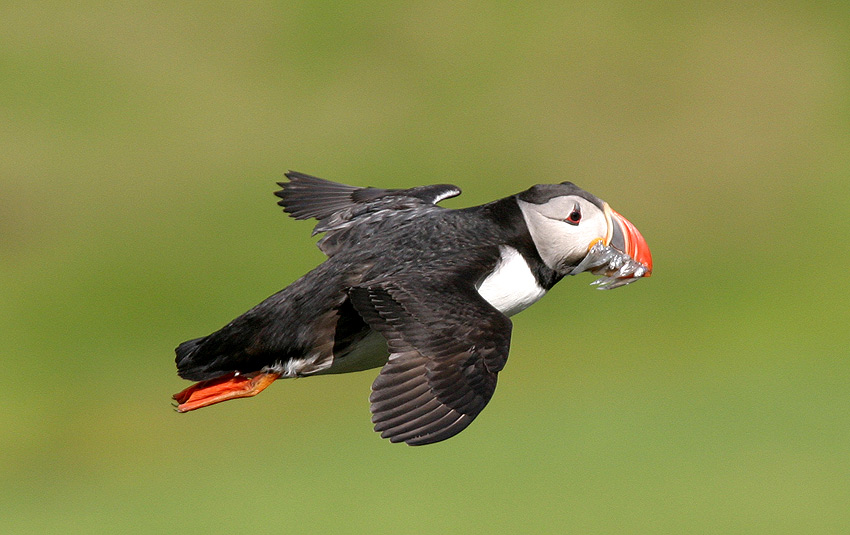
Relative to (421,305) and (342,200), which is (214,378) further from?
(342,200)

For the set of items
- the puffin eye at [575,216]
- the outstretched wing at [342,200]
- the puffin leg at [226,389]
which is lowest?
the puffin leg at [226,389]

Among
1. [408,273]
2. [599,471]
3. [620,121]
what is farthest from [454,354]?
[620,121]

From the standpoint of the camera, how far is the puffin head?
19.6ft

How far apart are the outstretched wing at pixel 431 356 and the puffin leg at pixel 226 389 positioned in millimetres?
690

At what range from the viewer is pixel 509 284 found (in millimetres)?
5844

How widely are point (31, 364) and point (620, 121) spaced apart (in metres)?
8.33

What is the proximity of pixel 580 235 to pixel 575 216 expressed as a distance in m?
0.09

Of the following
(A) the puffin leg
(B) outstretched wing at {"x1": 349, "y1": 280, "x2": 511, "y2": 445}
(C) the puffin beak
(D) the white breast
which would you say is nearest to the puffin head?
(C) the puffin beak

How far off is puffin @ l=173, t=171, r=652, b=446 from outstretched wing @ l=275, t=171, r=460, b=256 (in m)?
0.16

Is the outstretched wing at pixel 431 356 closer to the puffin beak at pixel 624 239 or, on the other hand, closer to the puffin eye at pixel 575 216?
the puffin eye at pixel 575 216

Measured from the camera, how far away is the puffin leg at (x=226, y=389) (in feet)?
19.0

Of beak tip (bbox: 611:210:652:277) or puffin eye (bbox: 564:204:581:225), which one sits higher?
puffin eye (bbox: 564:204:581:225)

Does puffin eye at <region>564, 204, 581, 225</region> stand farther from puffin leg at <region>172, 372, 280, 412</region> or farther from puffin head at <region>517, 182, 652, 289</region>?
puffin leg at <region>172, 372, 280, 412</region>

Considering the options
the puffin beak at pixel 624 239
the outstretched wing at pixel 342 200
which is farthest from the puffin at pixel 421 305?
the outstretched wing at pixel 342 200
